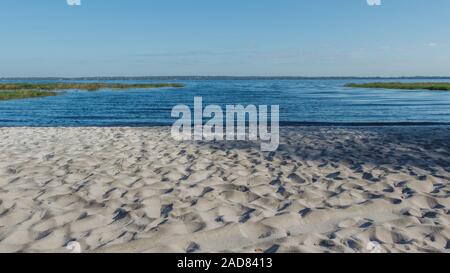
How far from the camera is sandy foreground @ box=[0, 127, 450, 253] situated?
202 inches

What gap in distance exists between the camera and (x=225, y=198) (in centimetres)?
686

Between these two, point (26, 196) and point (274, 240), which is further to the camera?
point (26, 196)

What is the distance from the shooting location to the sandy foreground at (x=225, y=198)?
5.13 meters

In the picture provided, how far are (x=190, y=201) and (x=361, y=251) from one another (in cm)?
284

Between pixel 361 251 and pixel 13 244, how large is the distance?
13.5 feet

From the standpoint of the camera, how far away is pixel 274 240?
16.7 ft
